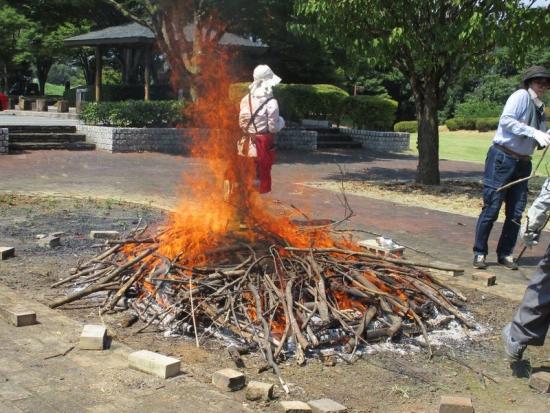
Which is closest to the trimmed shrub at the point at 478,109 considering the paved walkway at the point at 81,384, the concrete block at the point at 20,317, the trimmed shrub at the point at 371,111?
the trimmed shrub at the point at 371,111

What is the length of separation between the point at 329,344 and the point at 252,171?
3176 millimetres

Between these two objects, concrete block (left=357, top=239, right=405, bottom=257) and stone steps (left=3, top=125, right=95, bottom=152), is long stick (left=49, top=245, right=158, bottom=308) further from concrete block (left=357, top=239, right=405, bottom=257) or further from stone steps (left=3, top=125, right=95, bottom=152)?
stone steps (left=3, top=125, right=95, bottom=152)

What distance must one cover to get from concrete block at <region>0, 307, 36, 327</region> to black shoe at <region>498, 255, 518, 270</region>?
16.5 ft

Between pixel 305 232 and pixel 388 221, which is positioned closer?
pixel 305 232

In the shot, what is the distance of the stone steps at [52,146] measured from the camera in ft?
60.9

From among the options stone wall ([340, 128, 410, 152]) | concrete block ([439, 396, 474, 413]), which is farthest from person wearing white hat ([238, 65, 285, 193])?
stone wall ([340, 128, 410, 152])

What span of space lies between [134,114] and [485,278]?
600 inches

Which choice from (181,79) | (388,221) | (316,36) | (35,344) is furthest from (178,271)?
(181,79)

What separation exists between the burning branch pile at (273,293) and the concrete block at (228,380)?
0.31m

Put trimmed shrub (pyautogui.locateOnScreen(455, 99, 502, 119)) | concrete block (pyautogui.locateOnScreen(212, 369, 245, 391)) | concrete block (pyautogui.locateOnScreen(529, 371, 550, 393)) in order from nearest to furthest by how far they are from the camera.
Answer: concrete block (pyautogui.locateOnScreen(212, 369, 245, 391)) → concrete block (pyautogui.locateOnScreen(529, 371, 550, 393)) → trimmed shrub (pyautogui.locateOnScreen(455, 99, 502, 119))

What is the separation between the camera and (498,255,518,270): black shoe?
7727 mm

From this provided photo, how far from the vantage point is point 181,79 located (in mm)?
23141

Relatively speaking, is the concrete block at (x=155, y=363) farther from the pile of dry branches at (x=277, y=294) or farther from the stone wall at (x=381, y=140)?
the stone wall at (x=381, y=140)

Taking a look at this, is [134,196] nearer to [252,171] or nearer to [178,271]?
[252,171]
